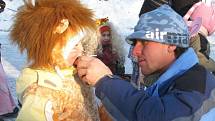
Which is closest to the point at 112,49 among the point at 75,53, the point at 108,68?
the point at 75,53

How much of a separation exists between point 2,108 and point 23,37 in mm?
3091

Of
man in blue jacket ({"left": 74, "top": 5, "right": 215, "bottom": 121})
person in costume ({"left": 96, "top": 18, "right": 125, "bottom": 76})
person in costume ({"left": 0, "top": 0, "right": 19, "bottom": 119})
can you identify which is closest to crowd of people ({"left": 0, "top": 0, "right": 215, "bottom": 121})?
man in blue jacket ({"left": 74, "top": 5, "right": 215, "bottom": 121})

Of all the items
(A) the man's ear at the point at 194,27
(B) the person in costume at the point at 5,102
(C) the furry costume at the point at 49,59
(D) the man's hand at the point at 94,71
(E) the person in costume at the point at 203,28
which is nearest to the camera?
(D) the man's hand at the point at 94,71

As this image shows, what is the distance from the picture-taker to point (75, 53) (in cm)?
239

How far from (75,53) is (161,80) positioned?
729mm

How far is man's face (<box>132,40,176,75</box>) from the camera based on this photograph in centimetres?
180

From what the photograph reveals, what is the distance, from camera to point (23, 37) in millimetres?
2326

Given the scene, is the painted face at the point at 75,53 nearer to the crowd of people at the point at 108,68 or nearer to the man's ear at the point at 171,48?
the crowd of people at the point at 108,68

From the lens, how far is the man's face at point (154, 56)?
5.89 feet

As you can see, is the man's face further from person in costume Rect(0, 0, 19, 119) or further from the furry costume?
person in costume Rect(0, 0, 19, 119)

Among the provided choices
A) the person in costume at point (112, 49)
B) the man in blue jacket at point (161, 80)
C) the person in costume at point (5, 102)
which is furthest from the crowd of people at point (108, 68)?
the person in costume at point (5, 102)

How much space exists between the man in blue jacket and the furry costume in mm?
405

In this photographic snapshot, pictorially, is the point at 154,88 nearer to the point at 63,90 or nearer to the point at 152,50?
the point at 152,50

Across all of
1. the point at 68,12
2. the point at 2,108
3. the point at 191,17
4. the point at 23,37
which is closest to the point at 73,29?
the point at 68,12
